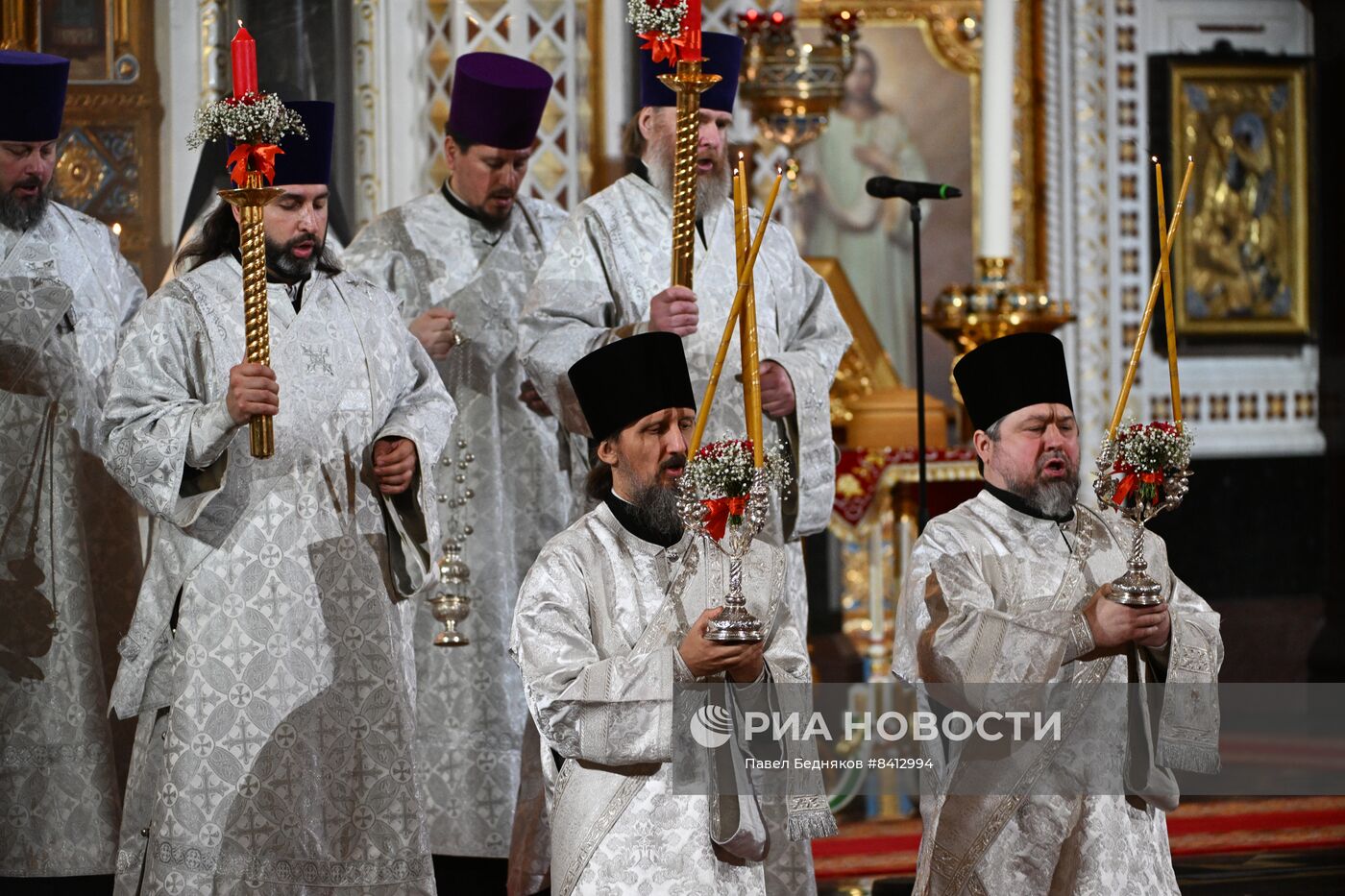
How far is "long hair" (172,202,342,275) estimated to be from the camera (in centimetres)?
454

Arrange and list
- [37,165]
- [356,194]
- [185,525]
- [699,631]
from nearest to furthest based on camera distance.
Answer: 1. [699,631]
2. [185,525]
3. [37,165]
4. [356,194]

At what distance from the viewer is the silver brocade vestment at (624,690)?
11.2 feet

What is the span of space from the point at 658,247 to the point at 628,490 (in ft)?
4.90

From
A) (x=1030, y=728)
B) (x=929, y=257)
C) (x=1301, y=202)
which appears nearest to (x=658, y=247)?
(x=1030, y=728)

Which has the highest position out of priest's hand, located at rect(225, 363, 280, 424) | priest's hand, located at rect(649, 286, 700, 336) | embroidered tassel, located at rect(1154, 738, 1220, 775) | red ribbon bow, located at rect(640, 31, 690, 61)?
red ribbon bow, located at rect(640, 31, 690, 61)

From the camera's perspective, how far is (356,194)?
6.93 meters

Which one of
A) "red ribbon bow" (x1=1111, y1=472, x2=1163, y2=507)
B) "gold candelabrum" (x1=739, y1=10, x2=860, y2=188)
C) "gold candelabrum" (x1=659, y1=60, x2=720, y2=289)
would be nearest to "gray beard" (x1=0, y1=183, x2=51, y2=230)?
"gold candelabrum" (x1=659, y1=60, x2=720, y2=289)

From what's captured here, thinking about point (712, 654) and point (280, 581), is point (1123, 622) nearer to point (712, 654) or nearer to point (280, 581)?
point (712, 654)

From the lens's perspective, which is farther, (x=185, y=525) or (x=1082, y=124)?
(x=1082, y=124)

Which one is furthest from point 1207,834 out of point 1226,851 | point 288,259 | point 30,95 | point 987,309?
point 30,95

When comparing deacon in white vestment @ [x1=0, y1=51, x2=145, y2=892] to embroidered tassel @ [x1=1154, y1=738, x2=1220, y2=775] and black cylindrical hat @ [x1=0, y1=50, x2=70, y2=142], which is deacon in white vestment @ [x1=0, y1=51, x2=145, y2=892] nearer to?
black cylindrical hat @ [x1=0, y1=50, x2=70, y2=142]

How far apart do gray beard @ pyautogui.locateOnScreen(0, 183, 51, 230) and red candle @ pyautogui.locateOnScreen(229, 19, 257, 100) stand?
1363mm

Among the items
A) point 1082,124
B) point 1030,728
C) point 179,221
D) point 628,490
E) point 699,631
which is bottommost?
point 1030,728

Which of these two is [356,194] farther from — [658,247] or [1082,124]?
[1082,124]
